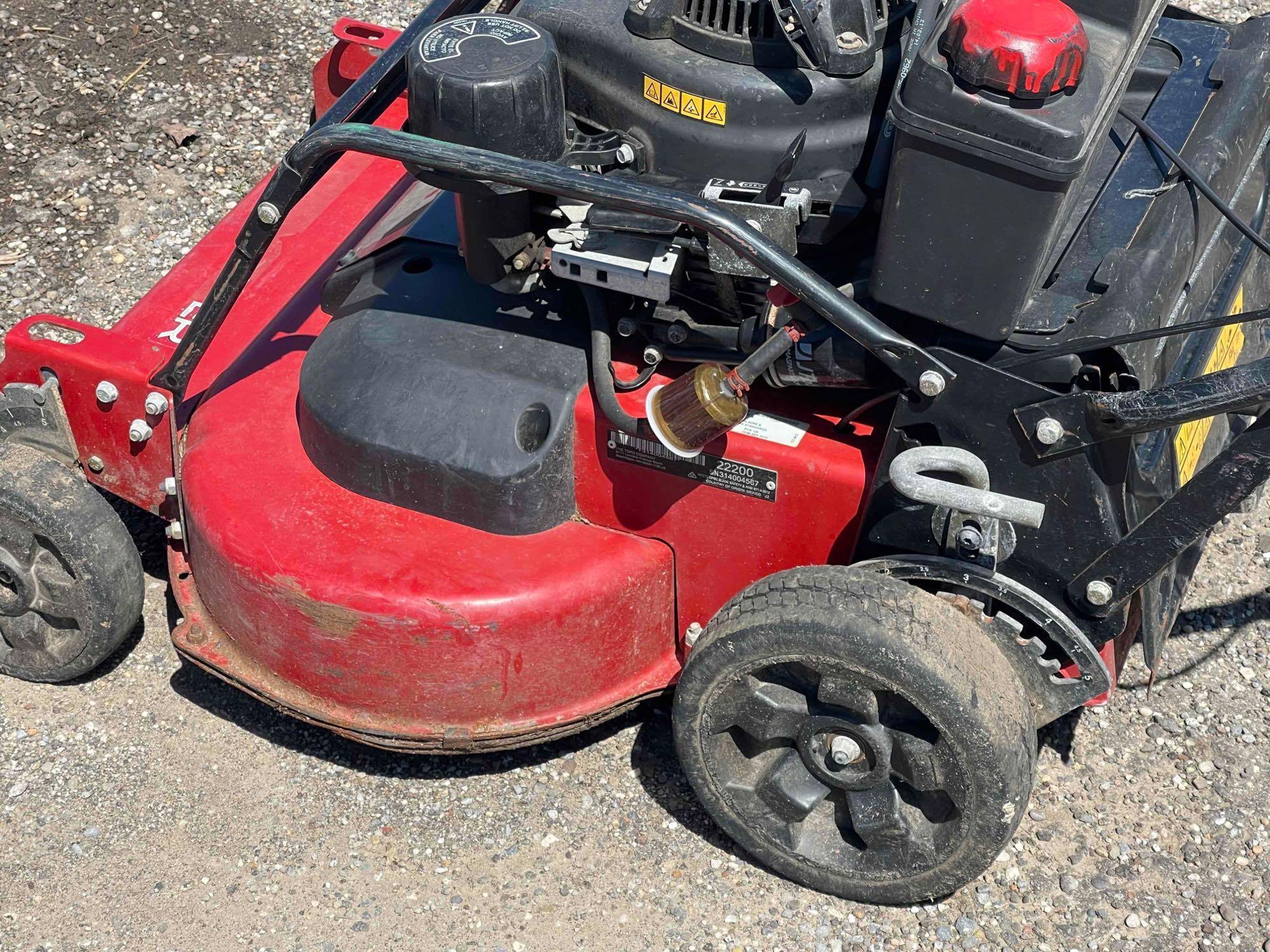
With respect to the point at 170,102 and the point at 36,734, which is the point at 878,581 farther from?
the point at 170,102

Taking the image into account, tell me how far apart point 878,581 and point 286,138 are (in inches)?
136

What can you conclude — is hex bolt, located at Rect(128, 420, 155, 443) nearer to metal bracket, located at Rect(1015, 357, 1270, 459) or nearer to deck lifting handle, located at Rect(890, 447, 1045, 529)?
deck lifting handle, located at Rect(890, 447, 1045, 529)

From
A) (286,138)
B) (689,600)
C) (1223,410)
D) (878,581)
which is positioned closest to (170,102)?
(286,138)

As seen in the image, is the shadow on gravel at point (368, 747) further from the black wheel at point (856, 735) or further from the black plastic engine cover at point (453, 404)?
the black plastic engine cover at point (453, 404)

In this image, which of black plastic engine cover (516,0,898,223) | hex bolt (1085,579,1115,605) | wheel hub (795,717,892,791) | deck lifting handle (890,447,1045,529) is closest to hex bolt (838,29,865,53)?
black plastic engine cover (516,0,898,223)

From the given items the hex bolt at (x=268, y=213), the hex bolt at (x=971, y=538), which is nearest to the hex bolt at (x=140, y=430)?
the hex bolt at (x=268, y=213)

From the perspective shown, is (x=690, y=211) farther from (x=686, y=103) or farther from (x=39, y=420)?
(x=39, y=420)

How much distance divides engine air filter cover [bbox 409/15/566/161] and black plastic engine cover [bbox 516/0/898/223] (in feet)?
0.50

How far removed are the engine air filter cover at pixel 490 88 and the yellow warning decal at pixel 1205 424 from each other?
4.88 feet

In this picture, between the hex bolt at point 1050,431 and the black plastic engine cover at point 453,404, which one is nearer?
the hex bolt at point 1050,431

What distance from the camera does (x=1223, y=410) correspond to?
2443mm

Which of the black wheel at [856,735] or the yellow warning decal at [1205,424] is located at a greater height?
the yellow warning decal at [1205,424]

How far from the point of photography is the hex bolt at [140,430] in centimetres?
338

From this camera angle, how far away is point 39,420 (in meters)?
3.50
